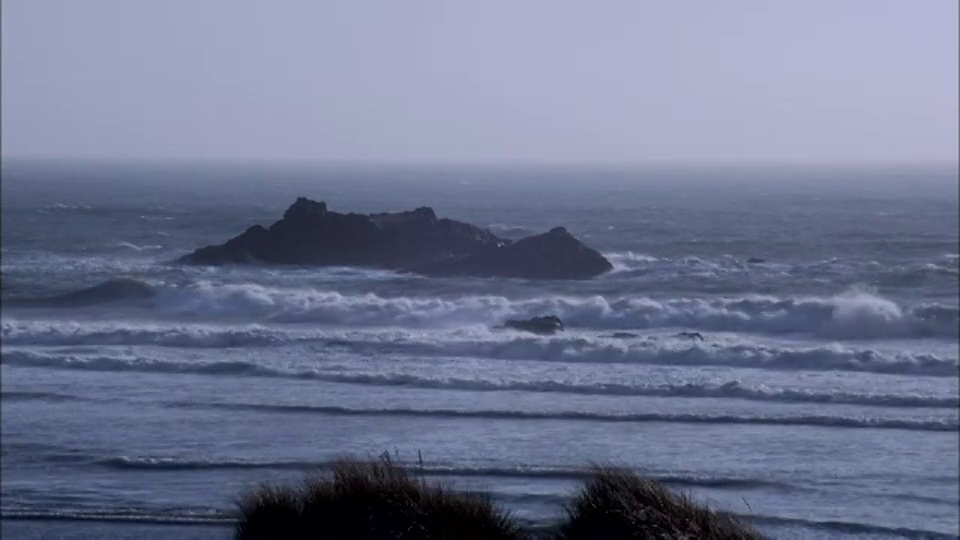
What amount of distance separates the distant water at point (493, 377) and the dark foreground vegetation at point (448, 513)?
4064mm

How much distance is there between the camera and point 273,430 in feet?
53.0

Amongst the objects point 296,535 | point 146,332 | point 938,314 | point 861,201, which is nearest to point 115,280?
point 146,332

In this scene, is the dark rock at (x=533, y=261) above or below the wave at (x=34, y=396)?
above

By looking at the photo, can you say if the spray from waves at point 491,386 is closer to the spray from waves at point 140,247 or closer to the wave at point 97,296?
the wave at point 97,296

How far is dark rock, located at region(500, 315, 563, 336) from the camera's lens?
2494 cm

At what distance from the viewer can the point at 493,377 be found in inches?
794

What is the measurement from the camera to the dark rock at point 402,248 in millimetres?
31250

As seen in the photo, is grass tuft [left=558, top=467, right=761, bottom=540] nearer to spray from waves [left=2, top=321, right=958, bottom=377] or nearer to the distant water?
the distant water

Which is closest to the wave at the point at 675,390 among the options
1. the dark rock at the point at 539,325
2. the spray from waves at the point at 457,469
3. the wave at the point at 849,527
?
the spray from waves at the point at 457,469

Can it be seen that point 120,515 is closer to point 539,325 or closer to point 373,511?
point 373,511

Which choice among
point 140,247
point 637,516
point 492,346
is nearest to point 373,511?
point 637,516

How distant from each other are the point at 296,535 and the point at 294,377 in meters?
12.6

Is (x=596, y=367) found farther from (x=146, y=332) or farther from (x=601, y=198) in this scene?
(x=601, y=198)

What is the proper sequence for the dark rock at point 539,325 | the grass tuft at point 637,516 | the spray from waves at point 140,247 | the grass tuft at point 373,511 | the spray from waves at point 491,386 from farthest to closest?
Answer: the spray from waves at point 140,247 → the dark rock at point 539,325 → the spray from waves at point 491,386 → the grass tuft at point 373,511 → the grass tuft at point 637,516
